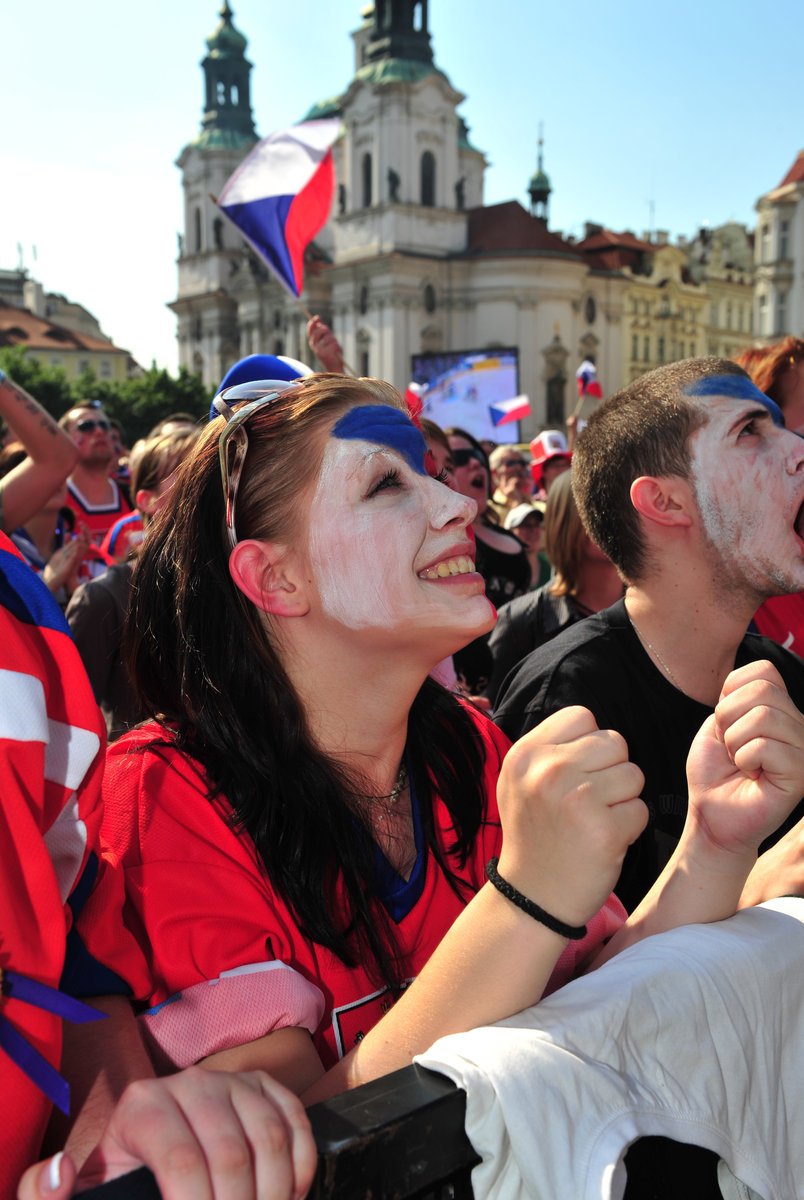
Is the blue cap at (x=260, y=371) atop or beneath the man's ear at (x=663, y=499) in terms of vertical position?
→ atop

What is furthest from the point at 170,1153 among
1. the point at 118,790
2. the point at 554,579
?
the point at 554,579

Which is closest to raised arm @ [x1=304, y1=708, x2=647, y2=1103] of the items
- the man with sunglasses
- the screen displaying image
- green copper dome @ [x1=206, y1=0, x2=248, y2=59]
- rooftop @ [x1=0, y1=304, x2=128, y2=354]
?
the man with sunglasses

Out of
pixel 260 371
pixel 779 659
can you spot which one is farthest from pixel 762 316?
pixel 260 371

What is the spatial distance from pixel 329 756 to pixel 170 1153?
0.91 m

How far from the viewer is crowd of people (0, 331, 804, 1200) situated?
3.61 ft

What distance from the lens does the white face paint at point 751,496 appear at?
8.21 feet

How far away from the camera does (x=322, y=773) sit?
1747 mm

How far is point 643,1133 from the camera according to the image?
3.65 feet

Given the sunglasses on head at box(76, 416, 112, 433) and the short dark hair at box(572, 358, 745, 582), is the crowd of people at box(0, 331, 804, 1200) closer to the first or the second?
the short dark hair at box(572, 358, 745, 582)

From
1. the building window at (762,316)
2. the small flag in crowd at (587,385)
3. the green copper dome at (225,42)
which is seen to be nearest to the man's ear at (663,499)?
the small flag in crowd at (587,385)

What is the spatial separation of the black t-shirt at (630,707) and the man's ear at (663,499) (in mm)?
236

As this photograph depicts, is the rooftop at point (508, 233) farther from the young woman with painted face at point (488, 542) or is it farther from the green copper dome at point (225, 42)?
the young woman with painted face at point (488, 542)

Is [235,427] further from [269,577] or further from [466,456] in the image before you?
[466,456]

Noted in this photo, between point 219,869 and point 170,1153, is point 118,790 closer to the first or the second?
point 219,869
